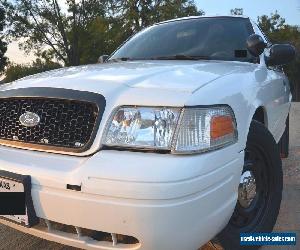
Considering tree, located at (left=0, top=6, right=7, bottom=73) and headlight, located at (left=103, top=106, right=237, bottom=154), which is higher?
tree, located at (left=0, top=6, right=7, bottom=73)

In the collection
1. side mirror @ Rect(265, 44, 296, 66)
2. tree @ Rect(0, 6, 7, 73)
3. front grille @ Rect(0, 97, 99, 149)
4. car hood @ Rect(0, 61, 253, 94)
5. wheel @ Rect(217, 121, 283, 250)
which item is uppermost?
tree @ Rect(0, 6, 7, 73)

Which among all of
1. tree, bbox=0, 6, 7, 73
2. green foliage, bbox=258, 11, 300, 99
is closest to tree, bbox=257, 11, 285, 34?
green foliage, bbox=258, 11, 300, 99

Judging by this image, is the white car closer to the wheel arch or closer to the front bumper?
the front bumper

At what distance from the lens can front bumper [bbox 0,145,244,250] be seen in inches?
72.3

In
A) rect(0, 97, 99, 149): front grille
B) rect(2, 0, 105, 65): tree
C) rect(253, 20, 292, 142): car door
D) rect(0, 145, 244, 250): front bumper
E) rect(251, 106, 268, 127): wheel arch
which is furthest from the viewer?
rect(2, 0, 105, 65): tree

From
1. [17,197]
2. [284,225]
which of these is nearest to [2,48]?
[284,225]

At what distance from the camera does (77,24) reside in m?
30.7

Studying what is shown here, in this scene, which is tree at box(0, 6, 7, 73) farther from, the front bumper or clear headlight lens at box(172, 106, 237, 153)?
clear headlight lens at box(172, 106, 237, 153)

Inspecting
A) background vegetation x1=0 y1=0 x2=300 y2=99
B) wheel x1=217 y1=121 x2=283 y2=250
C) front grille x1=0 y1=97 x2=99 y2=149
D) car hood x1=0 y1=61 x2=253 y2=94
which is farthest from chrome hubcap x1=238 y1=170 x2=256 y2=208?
background vegetation x1=0 y1=0 x2=300 y2=99

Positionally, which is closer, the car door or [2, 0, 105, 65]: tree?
the car door

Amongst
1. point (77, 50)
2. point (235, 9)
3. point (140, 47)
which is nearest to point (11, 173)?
point (140, 47)

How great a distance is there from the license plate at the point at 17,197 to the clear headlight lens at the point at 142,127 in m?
0.46

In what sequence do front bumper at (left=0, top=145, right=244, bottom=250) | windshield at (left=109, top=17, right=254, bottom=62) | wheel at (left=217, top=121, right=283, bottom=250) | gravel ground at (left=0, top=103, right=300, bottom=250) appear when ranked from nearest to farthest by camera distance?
front bumper at (left=0, top=145, right=244, bottom=250) → wheel at (left=217, top=121, right=283, bottom=250) → gravel ground at (left=0, top=103, right=300, bottom=250) → windshield at (left=109, top=17, right=254, bottom=62)

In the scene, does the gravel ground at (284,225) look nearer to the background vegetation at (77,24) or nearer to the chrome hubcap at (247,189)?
the chrome hubcap at (247,189)
